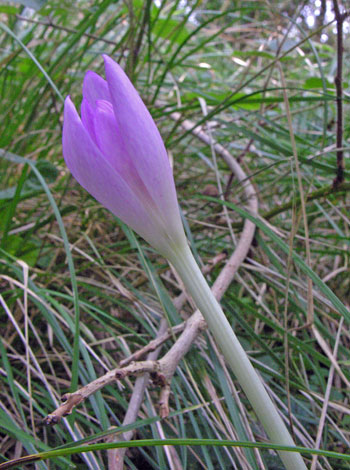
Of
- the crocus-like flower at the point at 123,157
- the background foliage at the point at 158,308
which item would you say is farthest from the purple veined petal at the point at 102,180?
the background foliage at the point at 158,308

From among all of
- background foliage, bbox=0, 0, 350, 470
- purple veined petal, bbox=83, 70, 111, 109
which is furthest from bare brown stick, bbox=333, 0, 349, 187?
purple veined petal, bbox=83, 70, 111, 109

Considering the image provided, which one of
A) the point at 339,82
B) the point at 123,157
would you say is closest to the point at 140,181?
the point at 123,157

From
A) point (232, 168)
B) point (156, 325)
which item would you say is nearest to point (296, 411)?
point (156, 325)

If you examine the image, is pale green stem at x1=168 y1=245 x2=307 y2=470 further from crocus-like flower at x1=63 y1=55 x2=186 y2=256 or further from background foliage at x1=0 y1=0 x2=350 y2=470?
background foliage at x1=0 y1=0 x2=350 y2=470

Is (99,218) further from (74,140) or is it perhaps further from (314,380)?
(74,140)

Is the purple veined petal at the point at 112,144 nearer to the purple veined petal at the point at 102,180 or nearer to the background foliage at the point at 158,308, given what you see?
the purple veined petal at the point at 102,180

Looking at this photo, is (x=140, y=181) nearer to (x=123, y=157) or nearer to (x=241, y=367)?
(x=123, y=157)
